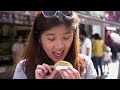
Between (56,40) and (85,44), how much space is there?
284 mm

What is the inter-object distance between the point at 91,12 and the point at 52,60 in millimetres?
606

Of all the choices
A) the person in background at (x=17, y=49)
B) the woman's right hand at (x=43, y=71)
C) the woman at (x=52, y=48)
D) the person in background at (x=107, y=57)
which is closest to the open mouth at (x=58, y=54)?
the woman at (x=52, y=48)

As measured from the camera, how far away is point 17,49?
1925 millimetres

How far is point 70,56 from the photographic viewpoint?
180 cm

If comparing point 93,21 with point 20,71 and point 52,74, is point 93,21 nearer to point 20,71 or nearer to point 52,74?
point 52,74

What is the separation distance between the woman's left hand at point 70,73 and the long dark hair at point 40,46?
4cm

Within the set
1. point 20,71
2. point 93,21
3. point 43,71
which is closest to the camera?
point 20,71

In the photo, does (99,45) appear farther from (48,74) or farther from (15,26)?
(15,26)

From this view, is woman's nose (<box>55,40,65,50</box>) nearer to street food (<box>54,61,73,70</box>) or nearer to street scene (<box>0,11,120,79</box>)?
street scene (<box>0,11,120,79</box>)

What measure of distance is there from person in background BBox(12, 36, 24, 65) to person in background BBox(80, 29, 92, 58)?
481 mm

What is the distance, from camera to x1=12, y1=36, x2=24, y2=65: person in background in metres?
1.85

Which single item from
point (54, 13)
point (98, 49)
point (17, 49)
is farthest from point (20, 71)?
point (98, 49)
